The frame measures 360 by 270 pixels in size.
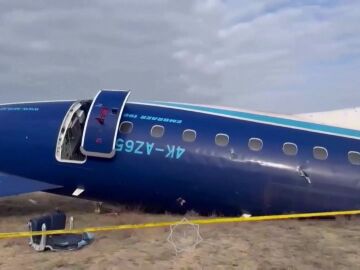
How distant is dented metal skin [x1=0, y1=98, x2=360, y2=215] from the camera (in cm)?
1686

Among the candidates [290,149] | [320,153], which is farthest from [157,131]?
[320,153]

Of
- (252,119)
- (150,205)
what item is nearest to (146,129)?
(150,205)

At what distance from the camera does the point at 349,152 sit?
1725 cm

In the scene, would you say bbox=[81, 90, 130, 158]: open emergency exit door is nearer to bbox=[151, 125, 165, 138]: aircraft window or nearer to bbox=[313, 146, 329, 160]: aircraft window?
bbox=[151, 125, 165, 138]: aircraft window

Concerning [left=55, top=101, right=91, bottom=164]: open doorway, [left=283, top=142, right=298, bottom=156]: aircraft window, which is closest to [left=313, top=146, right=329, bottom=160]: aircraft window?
[left=283, top=142, right=298, bottom=156]: aircraft window

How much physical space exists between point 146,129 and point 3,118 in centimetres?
614

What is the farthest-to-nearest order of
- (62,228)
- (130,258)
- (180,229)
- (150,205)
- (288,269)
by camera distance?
(150,205) < (180,229) < (62,228) < (130,258) < (288,269)

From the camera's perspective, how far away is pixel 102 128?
17766 millimetres

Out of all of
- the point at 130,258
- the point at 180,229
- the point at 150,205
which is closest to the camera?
the point at 130,258

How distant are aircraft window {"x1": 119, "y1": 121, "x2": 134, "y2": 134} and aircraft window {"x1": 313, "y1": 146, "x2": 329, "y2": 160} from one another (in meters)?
6.93

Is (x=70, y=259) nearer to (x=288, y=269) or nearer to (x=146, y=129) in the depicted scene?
(x=288, y=269)

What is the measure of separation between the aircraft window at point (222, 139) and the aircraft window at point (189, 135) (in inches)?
34.2

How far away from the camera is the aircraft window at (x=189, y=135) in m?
17.7

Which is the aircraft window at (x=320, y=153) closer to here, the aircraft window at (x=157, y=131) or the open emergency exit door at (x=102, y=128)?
the aircraft window at (x=157, y=131)
